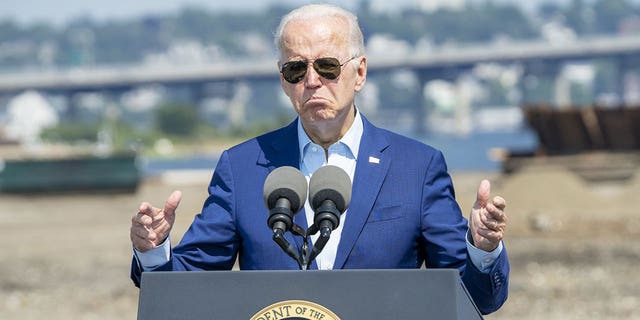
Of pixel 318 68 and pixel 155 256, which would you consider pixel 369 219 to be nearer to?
pixel 318 68

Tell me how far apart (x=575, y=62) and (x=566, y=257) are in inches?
5759

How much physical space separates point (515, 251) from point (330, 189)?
21331mm

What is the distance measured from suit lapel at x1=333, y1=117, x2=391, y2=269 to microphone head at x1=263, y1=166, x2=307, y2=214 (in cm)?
54

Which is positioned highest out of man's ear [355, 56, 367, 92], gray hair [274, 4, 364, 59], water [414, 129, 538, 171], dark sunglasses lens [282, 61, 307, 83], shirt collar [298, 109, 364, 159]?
gray hair [274, 4, 364, 59]

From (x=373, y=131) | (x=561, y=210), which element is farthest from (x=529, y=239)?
(x=373, y=131)

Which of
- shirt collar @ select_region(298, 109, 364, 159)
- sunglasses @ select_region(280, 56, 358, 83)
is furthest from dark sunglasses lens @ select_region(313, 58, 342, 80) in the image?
shirt collar @ select_region(298, 109, 364, 159)

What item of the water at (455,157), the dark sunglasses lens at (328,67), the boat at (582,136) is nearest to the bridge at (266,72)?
the water at (455,157)

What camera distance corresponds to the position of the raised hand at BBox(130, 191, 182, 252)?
4.62 meters

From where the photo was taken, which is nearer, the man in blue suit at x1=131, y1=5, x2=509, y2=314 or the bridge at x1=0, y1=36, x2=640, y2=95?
the man in blue suit at x1=131, y1=5, x2=509, y2=314

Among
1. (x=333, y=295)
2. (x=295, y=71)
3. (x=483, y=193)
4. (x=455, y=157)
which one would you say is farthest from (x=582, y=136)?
(x=455, y=157)

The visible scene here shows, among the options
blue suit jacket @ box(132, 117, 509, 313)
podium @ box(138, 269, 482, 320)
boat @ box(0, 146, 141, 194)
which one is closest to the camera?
podium @ box(138, 269, 482, 320)

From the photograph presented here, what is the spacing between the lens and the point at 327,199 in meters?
4.29

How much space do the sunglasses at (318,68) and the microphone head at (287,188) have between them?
22.2 inches

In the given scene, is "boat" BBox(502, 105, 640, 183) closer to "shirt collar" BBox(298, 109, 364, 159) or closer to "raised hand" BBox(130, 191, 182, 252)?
"shirt collar" BBox(298, 109, 364, 159)
